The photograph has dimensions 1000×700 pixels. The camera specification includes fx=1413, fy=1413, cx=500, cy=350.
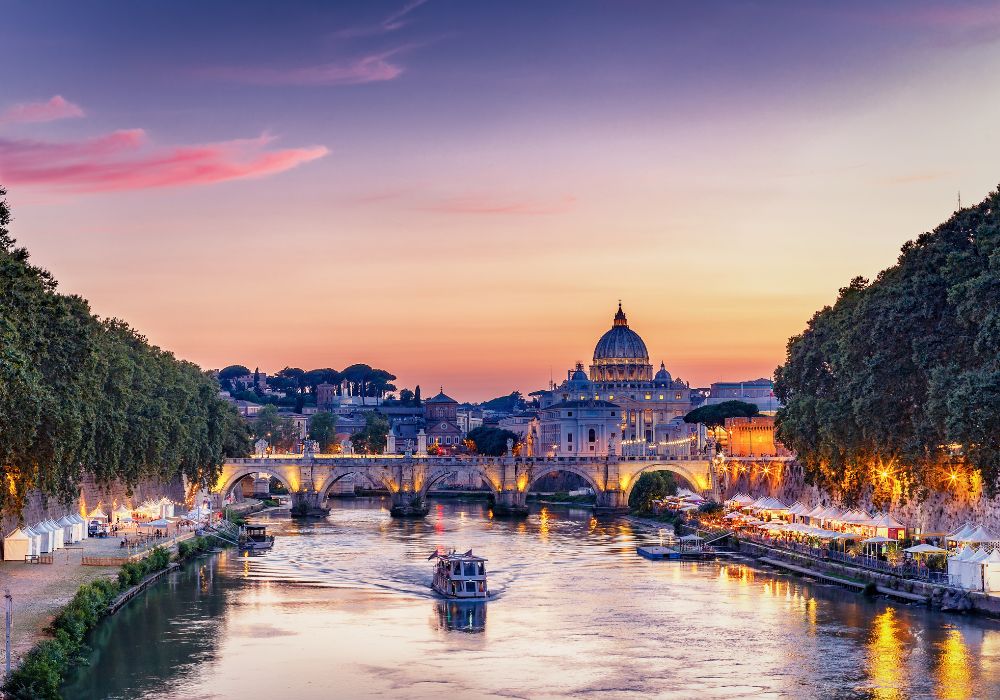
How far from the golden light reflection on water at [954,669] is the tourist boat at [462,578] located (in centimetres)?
2383

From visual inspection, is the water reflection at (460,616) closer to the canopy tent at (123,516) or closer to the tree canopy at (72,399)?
the tree canopy at (72,399)

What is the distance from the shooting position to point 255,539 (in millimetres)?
102812

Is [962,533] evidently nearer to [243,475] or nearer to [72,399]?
[72,399]

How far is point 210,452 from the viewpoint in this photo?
11769 cm

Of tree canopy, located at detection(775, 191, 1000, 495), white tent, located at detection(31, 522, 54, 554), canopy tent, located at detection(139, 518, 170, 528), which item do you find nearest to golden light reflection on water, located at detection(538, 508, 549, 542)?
tree canopy, located at detection(775, 191, 1000, 495)

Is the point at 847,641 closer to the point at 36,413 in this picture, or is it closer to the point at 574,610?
the point at 574,610

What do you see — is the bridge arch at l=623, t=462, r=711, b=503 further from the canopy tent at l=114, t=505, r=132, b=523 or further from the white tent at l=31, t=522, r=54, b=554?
the white tent at l=31, t=522, r=54, b=554

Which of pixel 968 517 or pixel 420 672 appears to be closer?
pixel 420 672

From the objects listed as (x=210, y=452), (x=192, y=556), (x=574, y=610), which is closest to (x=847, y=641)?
(x=574, y=610)

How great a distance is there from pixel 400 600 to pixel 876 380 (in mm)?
27179

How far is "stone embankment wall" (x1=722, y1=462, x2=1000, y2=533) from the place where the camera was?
239 feet

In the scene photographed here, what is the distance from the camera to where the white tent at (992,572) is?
Answer: 61.2 meters

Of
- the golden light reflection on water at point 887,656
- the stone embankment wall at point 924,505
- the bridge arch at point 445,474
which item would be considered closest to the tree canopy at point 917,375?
the stone embankment wall at point 924,505

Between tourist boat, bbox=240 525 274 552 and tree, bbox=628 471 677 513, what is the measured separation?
46.8 m
